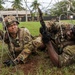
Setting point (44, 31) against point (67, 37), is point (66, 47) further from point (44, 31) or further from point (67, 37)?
point (44, 31)

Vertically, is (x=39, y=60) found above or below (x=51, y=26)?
below

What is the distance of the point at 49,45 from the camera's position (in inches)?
166

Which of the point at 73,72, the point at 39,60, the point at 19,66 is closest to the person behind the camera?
the point at 73,72

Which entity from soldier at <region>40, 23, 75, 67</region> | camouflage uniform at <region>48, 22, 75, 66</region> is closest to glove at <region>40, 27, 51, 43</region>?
soldier at <region>40, 23, 75, 67</region>

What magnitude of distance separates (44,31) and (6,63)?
3.37 ft

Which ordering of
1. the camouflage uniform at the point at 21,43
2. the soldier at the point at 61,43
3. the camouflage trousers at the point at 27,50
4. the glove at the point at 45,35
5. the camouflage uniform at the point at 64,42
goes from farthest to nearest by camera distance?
the camouflage uniform at the point at 21,43, the camouflage trousers at the point at 27,50, the camouflage uniform at the point at 64,42, the soldier at the point at 61,43, the glove at the point at 45,35

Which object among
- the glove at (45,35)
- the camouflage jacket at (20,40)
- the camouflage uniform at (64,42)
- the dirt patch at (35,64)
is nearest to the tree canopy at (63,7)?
the camouflage uniform at (64,42)

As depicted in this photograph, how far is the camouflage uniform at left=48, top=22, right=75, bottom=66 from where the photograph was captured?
4.39 metres

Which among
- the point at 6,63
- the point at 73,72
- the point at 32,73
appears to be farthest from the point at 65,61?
the point at 6,63

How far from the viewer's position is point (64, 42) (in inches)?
191

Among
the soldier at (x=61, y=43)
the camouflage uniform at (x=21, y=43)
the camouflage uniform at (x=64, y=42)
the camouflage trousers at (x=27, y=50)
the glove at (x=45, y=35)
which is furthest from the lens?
the camouflage uniform at (x=21, y=43)

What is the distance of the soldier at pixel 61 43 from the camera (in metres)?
4.27

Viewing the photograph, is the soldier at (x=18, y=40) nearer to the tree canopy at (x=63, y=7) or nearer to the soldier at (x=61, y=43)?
the soldier at (x=61, y=43)

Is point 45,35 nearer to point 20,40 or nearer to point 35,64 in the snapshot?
point 35,64
